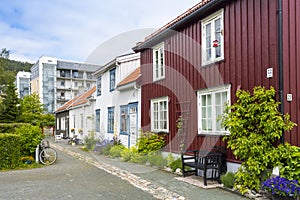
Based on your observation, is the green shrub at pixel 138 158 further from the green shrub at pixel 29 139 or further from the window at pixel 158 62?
the green shrub at pixel 29 139

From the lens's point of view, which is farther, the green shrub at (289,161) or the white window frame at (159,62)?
the white window frame at (159,62)

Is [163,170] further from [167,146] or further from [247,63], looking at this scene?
[247,63]

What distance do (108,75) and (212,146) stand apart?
11.5m

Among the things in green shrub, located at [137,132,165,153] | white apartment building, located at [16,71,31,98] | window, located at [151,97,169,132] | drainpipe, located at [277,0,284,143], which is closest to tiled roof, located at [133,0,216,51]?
drainpipe, located at [277,0,284,143]

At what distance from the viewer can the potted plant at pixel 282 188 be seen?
19.1ft

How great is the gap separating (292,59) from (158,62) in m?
6.84

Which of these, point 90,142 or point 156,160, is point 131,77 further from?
point 156,160

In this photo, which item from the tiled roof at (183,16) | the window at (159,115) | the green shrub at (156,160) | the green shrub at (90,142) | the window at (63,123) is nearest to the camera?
the tiled roof at (183,16)

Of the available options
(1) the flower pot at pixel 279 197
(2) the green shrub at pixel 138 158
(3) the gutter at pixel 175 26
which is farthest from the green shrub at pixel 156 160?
(1) the flower pot at pixel 279 197

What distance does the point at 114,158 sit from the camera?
14438mm

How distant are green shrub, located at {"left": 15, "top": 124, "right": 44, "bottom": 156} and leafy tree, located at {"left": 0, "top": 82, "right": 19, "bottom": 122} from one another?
16009 millimetres

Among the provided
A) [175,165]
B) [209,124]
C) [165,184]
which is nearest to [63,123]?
[175,165]

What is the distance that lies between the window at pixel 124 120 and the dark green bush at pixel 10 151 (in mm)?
5960

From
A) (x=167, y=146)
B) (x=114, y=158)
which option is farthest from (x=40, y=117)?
(x=167, y=146)
